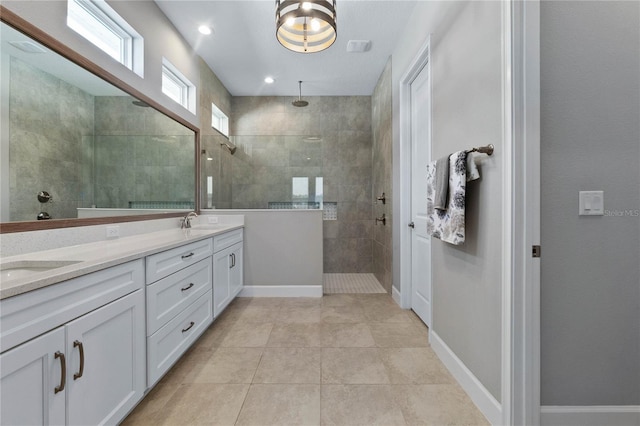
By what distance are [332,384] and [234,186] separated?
106 inches

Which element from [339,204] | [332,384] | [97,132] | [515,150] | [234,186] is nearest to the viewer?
[515,150]

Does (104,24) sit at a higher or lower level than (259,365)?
higher

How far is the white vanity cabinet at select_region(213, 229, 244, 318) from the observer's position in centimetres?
244

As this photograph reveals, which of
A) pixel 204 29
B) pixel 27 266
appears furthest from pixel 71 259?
pixel 204 29

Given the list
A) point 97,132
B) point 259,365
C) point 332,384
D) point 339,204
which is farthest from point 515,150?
point 339,204

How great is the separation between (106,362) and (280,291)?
216 centimetres

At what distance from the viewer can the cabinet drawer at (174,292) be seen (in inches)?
58.2

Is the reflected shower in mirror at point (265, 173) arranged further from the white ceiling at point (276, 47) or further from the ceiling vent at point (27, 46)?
the ceiling vent at point (27, 46)

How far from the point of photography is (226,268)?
2699 mm

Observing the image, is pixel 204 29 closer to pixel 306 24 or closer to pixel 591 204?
pixel 306 24

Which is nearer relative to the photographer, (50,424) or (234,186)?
(50,424)

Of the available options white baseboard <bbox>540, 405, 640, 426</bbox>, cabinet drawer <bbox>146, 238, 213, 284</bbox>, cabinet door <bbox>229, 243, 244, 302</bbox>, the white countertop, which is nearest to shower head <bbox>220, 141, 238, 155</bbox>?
cabinet door <bbox>229, 243, 244, 302</bbox>

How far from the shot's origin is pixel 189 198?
3.06 meters

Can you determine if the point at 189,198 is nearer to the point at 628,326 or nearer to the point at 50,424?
the point at 50,424
